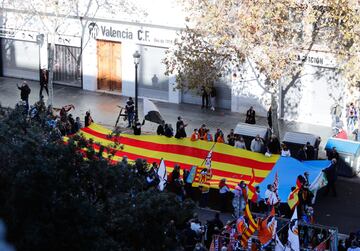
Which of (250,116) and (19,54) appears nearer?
(250,116)

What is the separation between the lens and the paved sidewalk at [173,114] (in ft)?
82.6

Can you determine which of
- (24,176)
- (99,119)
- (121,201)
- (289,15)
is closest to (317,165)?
(289,15)

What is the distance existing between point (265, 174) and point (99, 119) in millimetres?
11177

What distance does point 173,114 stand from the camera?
34031 mm

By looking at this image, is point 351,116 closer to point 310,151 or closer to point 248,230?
point 310,151

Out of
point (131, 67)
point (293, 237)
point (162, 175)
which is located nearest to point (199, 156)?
point (162, 175)

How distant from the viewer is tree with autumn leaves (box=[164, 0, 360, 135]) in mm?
25297

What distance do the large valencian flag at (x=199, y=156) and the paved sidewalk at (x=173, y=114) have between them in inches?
92.2

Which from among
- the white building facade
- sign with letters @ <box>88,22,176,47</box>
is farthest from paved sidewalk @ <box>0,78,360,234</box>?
sign with letters @ <box>88,22,176,47</box>

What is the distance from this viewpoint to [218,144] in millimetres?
26062

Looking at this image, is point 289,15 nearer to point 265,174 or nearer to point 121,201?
point 265,174

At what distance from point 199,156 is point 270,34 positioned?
4.74 metres

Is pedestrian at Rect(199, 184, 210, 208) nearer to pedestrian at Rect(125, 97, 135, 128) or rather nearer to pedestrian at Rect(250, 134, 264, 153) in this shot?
pedestrian at Rect(250, 134, 264, 153)

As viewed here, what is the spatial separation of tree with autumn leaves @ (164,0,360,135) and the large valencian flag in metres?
2.43
